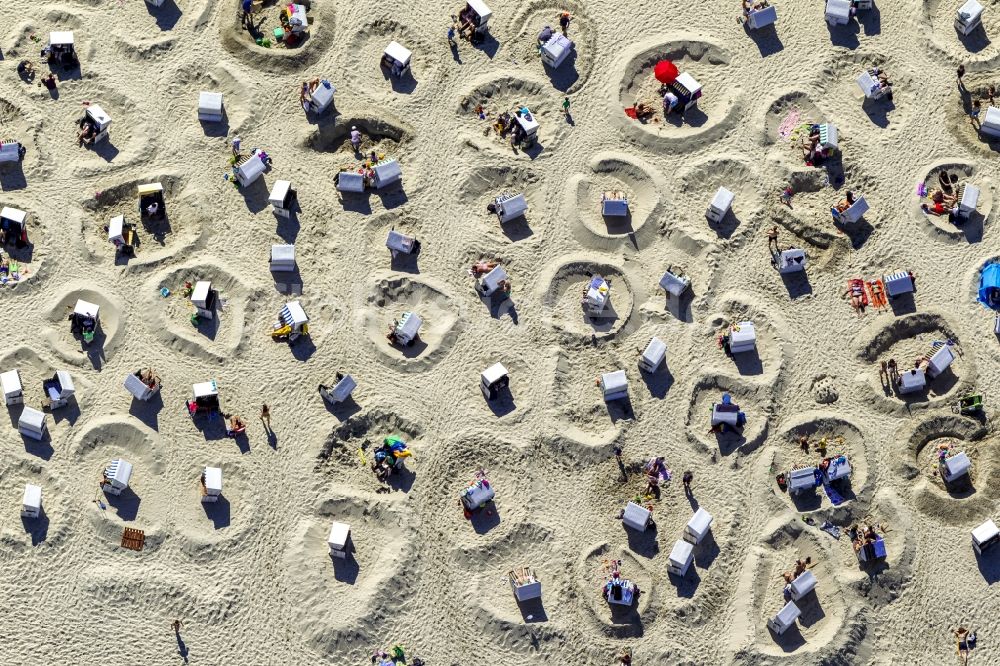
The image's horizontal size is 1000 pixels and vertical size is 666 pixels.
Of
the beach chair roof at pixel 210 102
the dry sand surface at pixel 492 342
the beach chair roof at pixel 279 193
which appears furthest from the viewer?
the beach chair roof at pixel 210 102

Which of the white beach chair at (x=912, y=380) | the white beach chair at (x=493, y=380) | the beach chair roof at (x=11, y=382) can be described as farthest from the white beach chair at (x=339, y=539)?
the white beach chair at (x=912, y=380)

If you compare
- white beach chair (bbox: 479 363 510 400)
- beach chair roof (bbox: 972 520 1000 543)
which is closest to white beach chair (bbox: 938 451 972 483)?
beach chair roof (bbox: 972 520 1000 543)

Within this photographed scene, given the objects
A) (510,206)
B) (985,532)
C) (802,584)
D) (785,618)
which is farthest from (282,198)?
(985,532)

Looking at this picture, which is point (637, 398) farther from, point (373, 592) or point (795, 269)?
point (373, 592)

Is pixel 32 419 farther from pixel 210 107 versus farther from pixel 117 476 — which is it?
pixel 210 107

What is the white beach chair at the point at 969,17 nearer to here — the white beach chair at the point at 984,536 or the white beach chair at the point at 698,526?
the white beach chair at the point at 984,536
